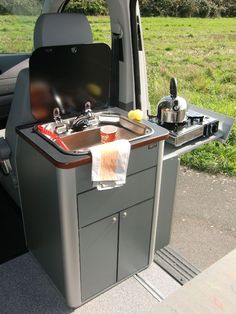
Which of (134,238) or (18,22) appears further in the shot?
(18,22)

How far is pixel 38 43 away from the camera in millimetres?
2135

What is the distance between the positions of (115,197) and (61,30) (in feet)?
3.82

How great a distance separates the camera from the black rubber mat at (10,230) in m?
2.39

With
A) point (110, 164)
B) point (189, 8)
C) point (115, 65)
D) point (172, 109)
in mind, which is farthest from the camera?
point (189, 8)

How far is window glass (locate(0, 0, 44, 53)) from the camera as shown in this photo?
365 centimetres

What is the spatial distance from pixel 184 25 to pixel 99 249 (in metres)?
11.5

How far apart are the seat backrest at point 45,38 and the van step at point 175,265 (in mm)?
1254

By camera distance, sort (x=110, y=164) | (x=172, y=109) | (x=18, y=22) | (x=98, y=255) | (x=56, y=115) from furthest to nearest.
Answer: (x=18, y=22) → (x=172, y=109) → (x=56, y=115) → (x=98, y=255) → (x=110, y=164)

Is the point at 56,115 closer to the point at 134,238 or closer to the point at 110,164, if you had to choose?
the point at 110,164

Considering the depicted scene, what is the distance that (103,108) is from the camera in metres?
2.28

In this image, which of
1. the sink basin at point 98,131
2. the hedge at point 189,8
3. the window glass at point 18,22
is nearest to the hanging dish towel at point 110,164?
Result: the sink basin at point 98,131

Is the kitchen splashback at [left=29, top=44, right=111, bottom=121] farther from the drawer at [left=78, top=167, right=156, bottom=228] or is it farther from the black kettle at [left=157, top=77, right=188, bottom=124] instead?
the drawer at [left=78, top=167, right=156, bottom=228]

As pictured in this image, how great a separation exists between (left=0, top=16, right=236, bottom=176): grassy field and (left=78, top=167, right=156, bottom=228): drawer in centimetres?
185

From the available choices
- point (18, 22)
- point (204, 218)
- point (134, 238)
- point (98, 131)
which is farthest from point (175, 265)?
point (18, 22)
